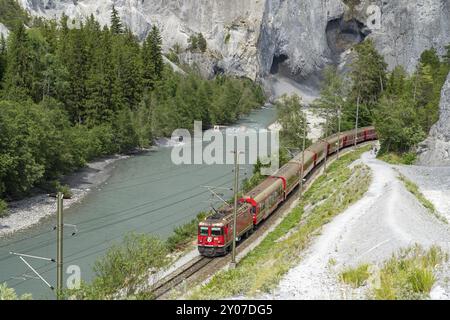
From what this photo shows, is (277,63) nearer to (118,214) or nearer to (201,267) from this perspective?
(118,214)

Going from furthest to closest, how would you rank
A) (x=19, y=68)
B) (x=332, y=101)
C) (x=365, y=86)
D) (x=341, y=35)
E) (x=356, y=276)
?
(x=341, y=35) → (x=332, y=101) → (x=365, y=86) → (x=19, y=68) → (x=356, y=276)

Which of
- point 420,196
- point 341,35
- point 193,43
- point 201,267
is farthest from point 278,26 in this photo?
point 201,267

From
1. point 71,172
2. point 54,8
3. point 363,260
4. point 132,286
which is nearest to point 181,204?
point 71,172

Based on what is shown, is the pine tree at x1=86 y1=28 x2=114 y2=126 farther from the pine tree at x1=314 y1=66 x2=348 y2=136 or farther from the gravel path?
the gravel path

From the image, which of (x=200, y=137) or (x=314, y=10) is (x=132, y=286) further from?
(x=314, y=10)

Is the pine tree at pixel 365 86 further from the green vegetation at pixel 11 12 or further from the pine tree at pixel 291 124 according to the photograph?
the green vegetation at pixel 11 12

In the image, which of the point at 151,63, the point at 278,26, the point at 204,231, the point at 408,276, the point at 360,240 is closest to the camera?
the point at 408,276

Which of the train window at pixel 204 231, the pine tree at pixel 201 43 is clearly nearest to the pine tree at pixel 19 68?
the train window at pixel 204 231
